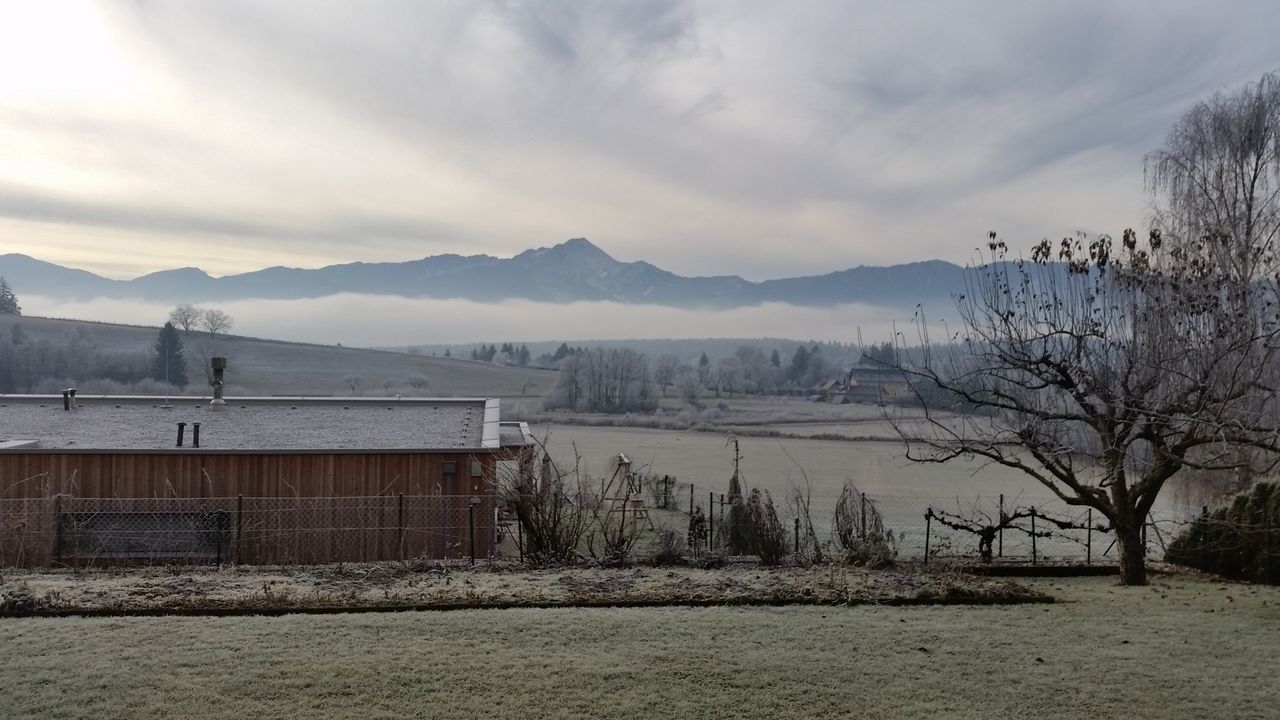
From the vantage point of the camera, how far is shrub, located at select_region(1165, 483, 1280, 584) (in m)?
11.5

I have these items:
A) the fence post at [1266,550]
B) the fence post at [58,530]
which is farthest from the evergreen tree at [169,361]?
the fence post at [1266,550]

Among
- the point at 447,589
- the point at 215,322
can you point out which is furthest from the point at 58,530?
the point at 215,322

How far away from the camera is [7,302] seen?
90.4m

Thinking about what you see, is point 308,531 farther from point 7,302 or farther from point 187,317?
point 7,302

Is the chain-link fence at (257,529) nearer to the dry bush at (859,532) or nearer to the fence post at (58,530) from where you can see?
the fence post at (58,530)

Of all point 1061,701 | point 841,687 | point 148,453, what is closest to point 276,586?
point 841,687

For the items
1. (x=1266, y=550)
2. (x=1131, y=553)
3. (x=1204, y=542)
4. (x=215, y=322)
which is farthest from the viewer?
(x=215, y=322)

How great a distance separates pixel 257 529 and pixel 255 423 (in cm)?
474

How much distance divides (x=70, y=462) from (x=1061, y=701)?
15710 millimetres

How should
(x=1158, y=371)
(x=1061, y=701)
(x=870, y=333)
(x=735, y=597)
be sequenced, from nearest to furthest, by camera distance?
1. (x=1061, y=701)
2. (x=735, y=597)
3. (x=1158, y=371)
4. (x=870, y=333)

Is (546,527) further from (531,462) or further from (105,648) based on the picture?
(105,648)

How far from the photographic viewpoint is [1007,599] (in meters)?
9.32

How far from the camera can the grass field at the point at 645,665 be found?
598cm

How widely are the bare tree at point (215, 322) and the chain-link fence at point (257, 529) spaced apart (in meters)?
79.9
